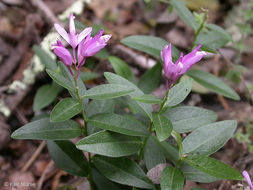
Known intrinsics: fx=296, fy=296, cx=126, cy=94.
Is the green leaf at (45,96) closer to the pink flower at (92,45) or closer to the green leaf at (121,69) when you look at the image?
the green leaf at (121,69)

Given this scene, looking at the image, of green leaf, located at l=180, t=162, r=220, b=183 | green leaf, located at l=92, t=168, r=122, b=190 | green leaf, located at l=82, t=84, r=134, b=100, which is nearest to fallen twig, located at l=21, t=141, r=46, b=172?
green leaf, located at l=92, t=168, r=122, b=190

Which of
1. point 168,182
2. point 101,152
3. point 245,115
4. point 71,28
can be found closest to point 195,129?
point 168,182

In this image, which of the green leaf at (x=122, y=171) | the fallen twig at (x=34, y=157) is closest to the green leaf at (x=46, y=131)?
the green leaf at (x=122, y=171)

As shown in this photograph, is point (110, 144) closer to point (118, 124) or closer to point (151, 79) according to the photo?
point (118, 124)

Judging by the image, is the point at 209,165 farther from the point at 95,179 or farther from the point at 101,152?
the point at 95,179

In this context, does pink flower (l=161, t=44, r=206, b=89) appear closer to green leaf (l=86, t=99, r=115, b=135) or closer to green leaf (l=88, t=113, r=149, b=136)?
green leaf (l=88, t=113, r=149, b=136)

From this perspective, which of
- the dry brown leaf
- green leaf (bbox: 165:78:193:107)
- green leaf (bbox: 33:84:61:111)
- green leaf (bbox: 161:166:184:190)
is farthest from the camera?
the dry brown leaf
